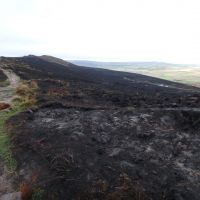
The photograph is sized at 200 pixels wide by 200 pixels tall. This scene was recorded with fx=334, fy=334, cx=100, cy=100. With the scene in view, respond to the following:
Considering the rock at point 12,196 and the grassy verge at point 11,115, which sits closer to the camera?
the rock at point 12,196

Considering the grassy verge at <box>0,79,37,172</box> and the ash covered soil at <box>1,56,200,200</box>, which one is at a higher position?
the ash covered soil at <box>1,56,200,200</box>

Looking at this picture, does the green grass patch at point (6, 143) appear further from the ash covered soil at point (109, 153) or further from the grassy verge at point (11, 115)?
the ash covered soil at point (109, 153)

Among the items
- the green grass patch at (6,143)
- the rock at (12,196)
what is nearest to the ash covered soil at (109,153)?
the green grass patch at (6,143)

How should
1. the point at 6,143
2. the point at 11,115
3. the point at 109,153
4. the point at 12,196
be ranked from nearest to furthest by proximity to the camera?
the point at 12,196 → the point at 109,153 → the point at 6,143 → the point at 11,115

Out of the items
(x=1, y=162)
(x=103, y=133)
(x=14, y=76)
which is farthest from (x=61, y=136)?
(x=14, y=76)

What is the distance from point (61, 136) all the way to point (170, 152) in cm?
637

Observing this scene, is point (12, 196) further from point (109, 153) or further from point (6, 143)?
point (6, 143)

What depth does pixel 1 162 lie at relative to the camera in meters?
17.1

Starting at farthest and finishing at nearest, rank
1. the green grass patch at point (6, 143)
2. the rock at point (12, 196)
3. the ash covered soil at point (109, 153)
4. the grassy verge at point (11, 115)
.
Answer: the grassy verge at point (11, 115) → the green grass patch at point (6, 143) → the ash covered soil at point (109, 153) → the rock at point (12, 196)

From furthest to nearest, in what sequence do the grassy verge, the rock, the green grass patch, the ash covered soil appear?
the grassy verge → the green grass patch → the ash covered soil → the rock

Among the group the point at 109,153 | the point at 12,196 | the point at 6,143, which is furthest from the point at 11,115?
the point at 12,196

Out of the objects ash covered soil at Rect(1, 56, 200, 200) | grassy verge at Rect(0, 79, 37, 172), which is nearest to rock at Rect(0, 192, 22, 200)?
ash covered soil at Rect(1, 56, 200, 200)

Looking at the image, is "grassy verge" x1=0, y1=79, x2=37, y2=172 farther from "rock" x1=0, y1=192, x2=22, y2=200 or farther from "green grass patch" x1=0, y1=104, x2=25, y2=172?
"rock" x1=0, y1=192, x2=22, y2=200

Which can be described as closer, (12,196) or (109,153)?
(12,196)
